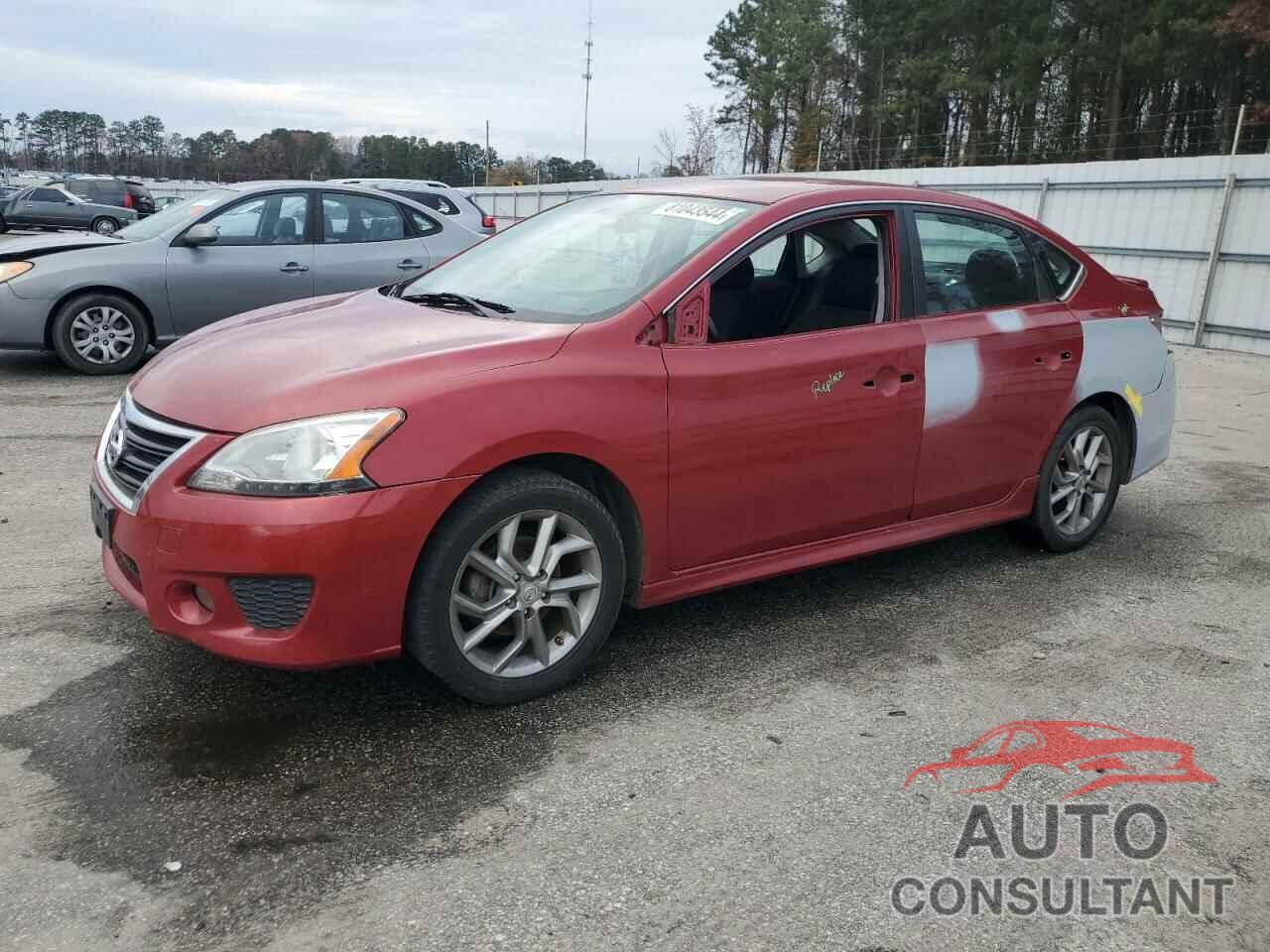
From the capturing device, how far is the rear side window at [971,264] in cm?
441

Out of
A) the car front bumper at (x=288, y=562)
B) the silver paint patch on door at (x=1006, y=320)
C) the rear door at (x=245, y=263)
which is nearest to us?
the car front bumper at (x=288, y=562)

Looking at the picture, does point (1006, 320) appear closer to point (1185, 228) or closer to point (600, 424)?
point (600, 424)

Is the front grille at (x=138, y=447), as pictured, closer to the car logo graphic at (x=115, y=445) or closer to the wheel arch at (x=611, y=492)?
the car logo graphic at (x=115, y=445)

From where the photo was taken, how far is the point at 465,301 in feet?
13.2

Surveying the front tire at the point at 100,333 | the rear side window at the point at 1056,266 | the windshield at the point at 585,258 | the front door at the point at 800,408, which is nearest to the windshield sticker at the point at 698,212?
the windshield at the point at 585,258

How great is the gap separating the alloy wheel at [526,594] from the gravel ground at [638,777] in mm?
189

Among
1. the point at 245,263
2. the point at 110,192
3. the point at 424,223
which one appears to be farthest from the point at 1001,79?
the point at 245,263

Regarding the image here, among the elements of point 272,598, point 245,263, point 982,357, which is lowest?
point 272,598

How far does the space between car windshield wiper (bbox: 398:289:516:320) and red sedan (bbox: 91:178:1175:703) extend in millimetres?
23

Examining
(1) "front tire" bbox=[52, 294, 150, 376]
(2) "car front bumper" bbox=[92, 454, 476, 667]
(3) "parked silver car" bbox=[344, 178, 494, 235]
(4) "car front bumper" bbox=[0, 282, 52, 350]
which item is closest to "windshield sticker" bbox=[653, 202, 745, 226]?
(2) "car front bumper" bbox=[92, 454, 476, 667]

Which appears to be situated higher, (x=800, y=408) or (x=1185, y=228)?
(x=1185, y=228)

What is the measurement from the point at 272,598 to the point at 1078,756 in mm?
2378

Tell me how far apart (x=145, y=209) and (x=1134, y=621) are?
35371mm

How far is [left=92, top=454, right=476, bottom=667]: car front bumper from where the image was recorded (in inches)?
117
